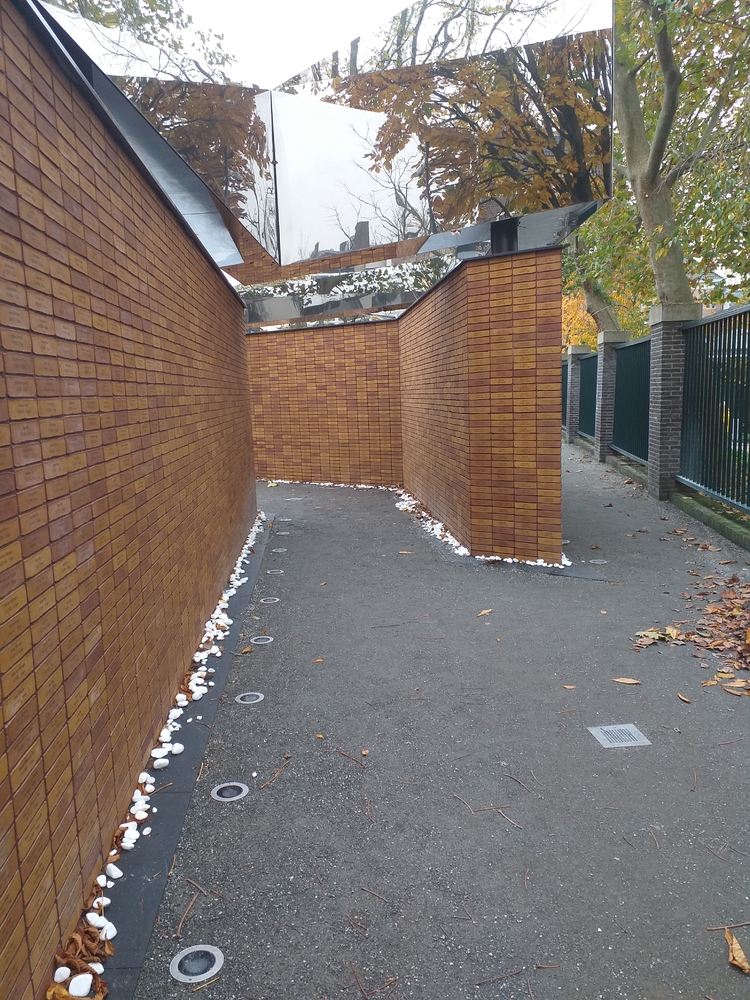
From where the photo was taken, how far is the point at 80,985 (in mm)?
1778

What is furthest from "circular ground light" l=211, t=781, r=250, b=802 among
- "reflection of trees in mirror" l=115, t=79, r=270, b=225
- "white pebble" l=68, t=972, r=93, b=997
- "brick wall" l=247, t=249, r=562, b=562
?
"brick wall" l=247, t=249, r=562, b=562

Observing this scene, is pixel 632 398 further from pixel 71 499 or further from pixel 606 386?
pixel 71 499

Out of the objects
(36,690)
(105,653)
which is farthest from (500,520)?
(36,690)

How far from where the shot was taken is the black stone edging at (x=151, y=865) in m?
1.93

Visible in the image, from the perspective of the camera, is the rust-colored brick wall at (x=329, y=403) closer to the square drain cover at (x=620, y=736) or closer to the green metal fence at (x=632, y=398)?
the green metal fence at (x=632, y=398)

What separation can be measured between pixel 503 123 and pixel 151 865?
212 inches

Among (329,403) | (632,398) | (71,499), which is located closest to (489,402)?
(71,499)

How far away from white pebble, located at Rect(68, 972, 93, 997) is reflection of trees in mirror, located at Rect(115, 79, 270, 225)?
10.8ft

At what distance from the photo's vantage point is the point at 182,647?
3.89 meters

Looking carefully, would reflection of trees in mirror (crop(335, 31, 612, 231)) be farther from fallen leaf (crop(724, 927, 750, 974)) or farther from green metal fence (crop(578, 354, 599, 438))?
green metal fence (crop(578, 354, 599, 438))

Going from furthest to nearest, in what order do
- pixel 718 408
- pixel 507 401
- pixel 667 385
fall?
pixel 667 385, pixel 718 408, pixel 507 401

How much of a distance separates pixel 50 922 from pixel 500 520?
17.0 ft

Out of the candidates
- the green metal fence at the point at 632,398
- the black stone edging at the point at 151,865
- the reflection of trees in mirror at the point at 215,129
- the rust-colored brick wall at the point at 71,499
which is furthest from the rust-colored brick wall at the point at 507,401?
the green metal fence at the point at 632,398

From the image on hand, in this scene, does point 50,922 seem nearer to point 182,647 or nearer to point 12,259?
point 12,259
